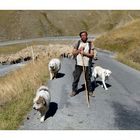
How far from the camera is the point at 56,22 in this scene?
121 metres

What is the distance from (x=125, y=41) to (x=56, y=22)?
66.1 meters

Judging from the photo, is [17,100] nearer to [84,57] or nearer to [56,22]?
[84,57]

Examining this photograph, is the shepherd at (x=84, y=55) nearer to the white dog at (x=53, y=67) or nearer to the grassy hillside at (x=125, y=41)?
the white dog at (x=53, y=67)

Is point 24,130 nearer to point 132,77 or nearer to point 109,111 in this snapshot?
point 109,111

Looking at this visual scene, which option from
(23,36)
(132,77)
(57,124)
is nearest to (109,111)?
(57,124)

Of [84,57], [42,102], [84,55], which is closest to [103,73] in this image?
[84,57]

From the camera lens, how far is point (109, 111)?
19.4 m

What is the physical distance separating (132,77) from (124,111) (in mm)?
10473

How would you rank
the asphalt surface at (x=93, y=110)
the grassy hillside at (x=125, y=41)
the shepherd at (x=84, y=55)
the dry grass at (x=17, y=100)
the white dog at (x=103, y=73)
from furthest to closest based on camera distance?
the grassy hillside at (x=125, y=41), the white dog at (x=103, y=73), the shepherd at (x=84, y=55), the dry grass at (x=17, y=100), the asphalt surface at (x=93, y=110)

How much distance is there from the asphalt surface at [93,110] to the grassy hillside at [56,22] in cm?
8198

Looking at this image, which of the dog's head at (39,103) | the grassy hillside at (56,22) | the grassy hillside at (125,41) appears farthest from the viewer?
the grassy hillside at (56,22)

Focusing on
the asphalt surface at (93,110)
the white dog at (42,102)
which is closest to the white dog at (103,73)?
the asphalt surface at (93,110)

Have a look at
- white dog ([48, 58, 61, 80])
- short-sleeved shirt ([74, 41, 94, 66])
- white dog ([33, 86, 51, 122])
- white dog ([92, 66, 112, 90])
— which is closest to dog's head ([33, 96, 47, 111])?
white dog ([33, 86, 51, 122])

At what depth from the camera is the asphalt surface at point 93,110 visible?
17234 mm
